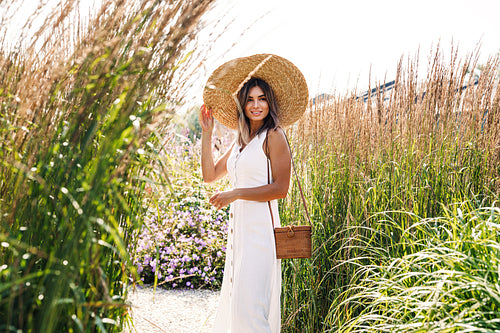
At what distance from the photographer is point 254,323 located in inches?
108

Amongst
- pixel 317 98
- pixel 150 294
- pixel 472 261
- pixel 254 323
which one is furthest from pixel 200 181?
pixel 472 261

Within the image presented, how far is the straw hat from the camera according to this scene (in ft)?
10.4

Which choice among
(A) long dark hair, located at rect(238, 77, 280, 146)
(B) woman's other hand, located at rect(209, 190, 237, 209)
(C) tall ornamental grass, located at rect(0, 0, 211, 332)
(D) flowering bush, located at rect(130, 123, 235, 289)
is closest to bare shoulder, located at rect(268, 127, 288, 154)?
(A) long dark hair, located at rect(238, 77, 280, 146)

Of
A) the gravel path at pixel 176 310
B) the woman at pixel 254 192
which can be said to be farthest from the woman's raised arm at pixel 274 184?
the gravel path at pixel 176 310

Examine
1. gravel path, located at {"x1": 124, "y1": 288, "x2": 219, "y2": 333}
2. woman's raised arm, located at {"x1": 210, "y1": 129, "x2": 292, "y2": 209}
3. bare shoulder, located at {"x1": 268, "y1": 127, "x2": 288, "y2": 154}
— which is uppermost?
bare shoulder, located at {"x1": 268, "y1": 127, "x2": 288, "y2": 154}

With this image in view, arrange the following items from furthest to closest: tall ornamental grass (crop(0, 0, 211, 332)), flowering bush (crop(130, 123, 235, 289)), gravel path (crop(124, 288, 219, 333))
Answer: flowering bush (crop(130, 123, 235, 289)), gravel path (crop(124, 288, 219, 333)), tall ornamental grass (crop(0, 0, 211, 332))

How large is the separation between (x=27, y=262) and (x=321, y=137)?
2.84 meters

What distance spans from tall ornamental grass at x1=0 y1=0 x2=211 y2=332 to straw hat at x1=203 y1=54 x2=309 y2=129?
5.37 feet

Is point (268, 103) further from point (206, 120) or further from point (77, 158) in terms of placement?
point (77, 158)

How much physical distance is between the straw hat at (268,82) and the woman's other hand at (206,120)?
0.52 feet

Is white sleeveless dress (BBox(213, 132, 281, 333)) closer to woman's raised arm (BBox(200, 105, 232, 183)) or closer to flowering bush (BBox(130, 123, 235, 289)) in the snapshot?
woman's raised arm (BBox(200, 105, 232, 183))

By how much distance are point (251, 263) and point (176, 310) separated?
205 centimetres

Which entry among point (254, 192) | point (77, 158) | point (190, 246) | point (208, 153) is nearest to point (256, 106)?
point (208, 153)

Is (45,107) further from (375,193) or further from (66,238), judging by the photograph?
(375,193)
